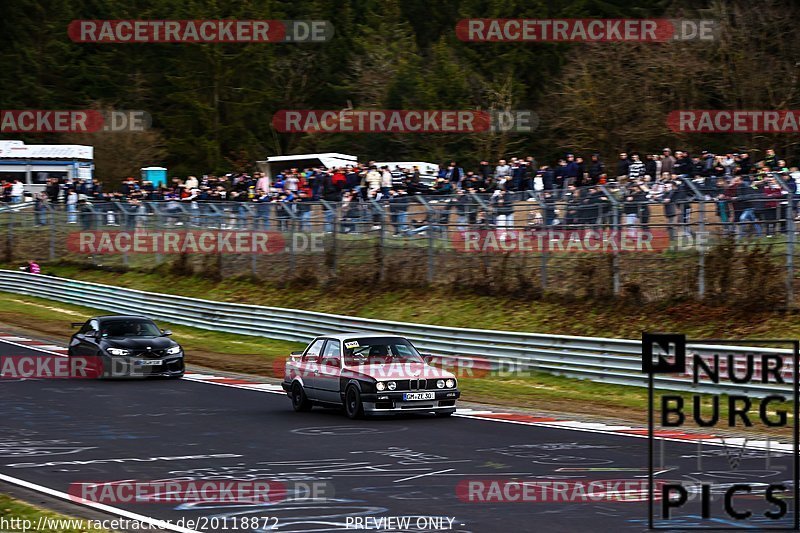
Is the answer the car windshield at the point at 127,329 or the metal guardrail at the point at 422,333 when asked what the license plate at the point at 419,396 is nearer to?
the metal guardrail at the point at 422,333

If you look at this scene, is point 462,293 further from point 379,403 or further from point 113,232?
point 113,232

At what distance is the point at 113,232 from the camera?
41.0 metres

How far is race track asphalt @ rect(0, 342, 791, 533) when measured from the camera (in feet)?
34.0

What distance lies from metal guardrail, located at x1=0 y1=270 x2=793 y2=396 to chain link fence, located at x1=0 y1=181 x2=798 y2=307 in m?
2.55

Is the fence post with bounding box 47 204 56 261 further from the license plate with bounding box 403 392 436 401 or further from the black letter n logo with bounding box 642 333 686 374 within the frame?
the black letter n logo with bounding box 642 333 686 374

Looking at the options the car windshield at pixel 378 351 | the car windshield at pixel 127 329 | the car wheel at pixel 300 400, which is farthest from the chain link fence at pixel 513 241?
the car wheel at pixel 300 400

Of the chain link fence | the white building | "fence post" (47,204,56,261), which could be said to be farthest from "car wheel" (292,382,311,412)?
the white building

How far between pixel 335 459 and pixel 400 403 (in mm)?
3808

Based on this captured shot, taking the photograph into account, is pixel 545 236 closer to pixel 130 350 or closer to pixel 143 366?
pixel 143 366

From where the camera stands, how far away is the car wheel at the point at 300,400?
1920cm

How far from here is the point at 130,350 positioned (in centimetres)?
2441

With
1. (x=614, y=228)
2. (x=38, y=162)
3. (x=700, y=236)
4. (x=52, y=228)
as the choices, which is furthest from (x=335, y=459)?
(x=38, y=162)

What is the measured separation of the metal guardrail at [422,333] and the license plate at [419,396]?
4.01m

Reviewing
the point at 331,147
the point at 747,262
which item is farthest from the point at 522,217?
the point at 331,147
